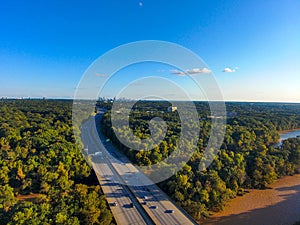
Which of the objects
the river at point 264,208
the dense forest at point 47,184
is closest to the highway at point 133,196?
the dense forest at point 47,184

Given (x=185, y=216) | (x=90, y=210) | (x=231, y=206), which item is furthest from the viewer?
(x=231, y=206)

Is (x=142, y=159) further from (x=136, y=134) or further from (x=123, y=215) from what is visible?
(x=123, y=215)

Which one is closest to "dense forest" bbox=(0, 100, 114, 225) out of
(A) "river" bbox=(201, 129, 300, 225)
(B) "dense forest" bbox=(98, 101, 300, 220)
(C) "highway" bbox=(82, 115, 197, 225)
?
(C) "highway" bbox=(82, 115, 197, 225)

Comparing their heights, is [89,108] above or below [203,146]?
above

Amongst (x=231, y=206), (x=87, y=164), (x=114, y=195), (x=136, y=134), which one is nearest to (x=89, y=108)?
(x=136, y=134)

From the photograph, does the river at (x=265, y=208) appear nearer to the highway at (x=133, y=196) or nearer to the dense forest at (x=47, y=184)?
the highway at (x=133, y=196)

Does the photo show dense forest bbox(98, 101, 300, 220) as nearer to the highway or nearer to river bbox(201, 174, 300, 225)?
river bbox(201, 174, 300, 225)
